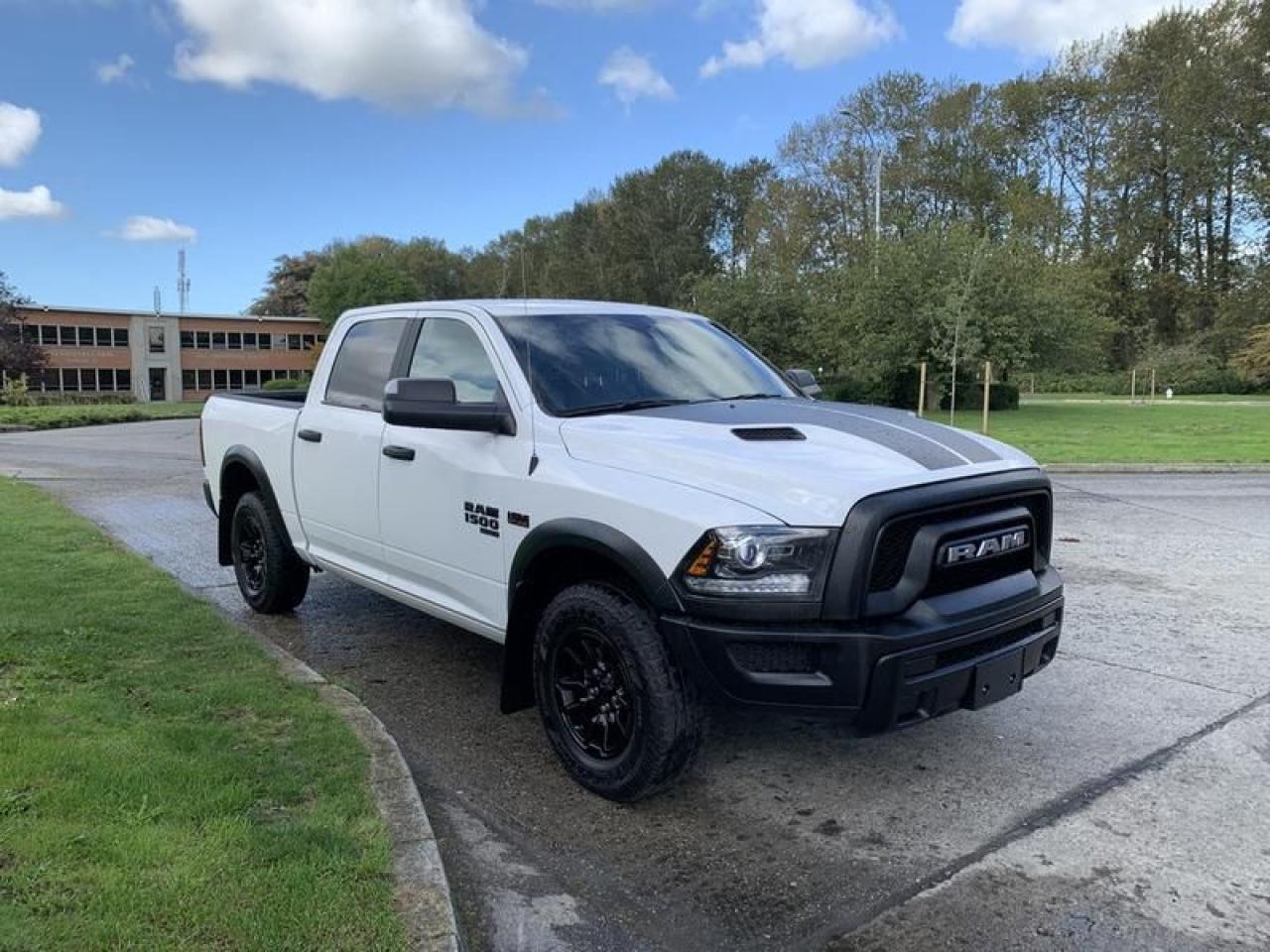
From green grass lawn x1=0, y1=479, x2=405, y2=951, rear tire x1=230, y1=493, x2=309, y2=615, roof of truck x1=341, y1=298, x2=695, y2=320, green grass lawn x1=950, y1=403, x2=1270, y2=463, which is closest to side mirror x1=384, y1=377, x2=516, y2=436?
roof of truck x1=341, y1=298, x2=695, y2=320

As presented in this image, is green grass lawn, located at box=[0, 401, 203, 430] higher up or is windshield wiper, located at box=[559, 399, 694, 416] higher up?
windshield wiper, located at box=[559, 399, 694, 416]

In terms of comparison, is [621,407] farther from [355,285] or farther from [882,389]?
[355,285]

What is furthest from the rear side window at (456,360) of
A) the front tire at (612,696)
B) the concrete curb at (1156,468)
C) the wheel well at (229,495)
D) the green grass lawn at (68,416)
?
the green grass lawn at (68,416)

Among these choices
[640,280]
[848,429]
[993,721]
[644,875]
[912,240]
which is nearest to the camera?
[644,875]

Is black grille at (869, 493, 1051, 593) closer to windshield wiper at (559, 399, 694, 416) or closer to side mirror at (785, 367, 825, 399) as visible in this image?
windshield wiper at (559, 399, 694, 416)

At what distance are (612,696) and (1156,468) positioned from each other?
14440 millimetres

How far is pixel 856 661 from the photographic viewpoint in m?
3.19

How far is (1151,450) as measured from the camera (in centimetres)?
1834

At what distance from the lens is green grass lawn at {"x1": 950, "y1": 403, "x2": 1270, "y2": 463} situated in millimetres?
17375

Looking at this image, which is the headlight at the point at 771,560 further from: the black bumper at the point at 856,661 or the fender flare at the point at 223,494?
the fender flare at the point at 223,494

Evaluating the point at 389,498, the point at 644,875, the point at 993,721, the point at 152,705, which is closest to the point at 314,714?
the point at 152,705

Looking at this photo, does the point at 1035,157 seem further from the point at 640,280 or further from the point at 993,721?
the point at 993,721

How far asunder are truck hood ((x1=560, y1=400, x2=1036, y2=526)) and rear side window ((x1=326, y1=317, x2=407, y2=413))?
1648mm

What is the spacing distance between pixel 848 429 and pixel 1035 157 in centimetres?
6048
